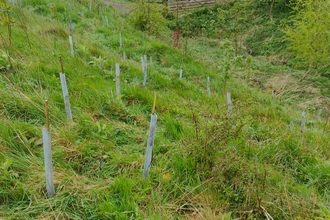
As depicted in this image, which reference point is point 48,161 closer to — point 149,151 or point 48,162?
point 48,162

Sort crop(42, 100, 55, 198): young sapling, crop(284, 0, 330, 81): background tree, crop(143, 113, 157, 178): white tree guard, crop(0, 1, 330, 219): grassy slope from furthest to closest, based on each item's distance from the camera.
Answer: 1. crop(284, 0, 330, 81): background tree
2. crop(143, 113, 157, 178): white tree guard
3. crop(0, 1, 330, 219): grassy slope
4. crop(42, 100, 55, 198): young sapling

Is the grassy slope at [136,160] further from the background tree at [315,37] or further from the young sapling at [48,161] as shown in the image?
the background tree at [315,37]

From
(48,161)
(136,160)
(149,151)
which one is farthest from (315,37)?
(48,161)

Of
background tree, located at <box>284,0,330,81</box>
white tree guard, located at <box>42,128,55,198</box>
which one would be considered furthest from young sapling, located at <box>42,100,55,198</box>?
background tree, located at <box>284,0,330,81</box>

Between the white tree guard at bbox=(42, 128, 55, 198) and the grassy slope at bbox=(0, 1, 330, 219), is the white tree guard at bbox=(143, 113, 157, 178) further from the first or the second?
the white tree guard at bbox=(42, 128, 55, 198)

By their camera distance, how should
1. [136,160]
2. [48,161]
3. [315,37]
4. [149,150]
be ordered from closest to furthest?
[48,161] < [149,150] < [136,160] < [315,37]

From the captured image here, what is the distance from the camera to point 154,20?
1268 cm

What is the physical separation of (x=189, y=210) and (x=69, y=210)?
2.88 ft

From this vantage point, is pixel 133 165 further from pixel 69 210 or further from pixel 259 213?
pixel 259 213

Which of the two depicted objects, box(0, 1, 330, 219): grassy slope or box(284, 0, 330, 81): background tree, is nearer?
box(0, 1, 330, 219): grassy slope

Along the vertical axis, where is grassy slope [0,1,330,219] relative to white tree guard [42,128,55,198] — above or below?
below

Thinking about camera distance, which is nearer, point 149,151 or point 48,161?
point 48,161

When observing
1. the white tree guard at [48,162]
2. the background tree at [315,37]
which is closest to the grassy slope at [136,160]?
the white tree guard at [48,162]

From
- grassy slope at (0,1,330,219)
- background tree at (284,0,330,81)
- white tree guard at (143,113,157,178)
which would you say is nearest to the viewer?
grassy slope at (0,1,330,219)
